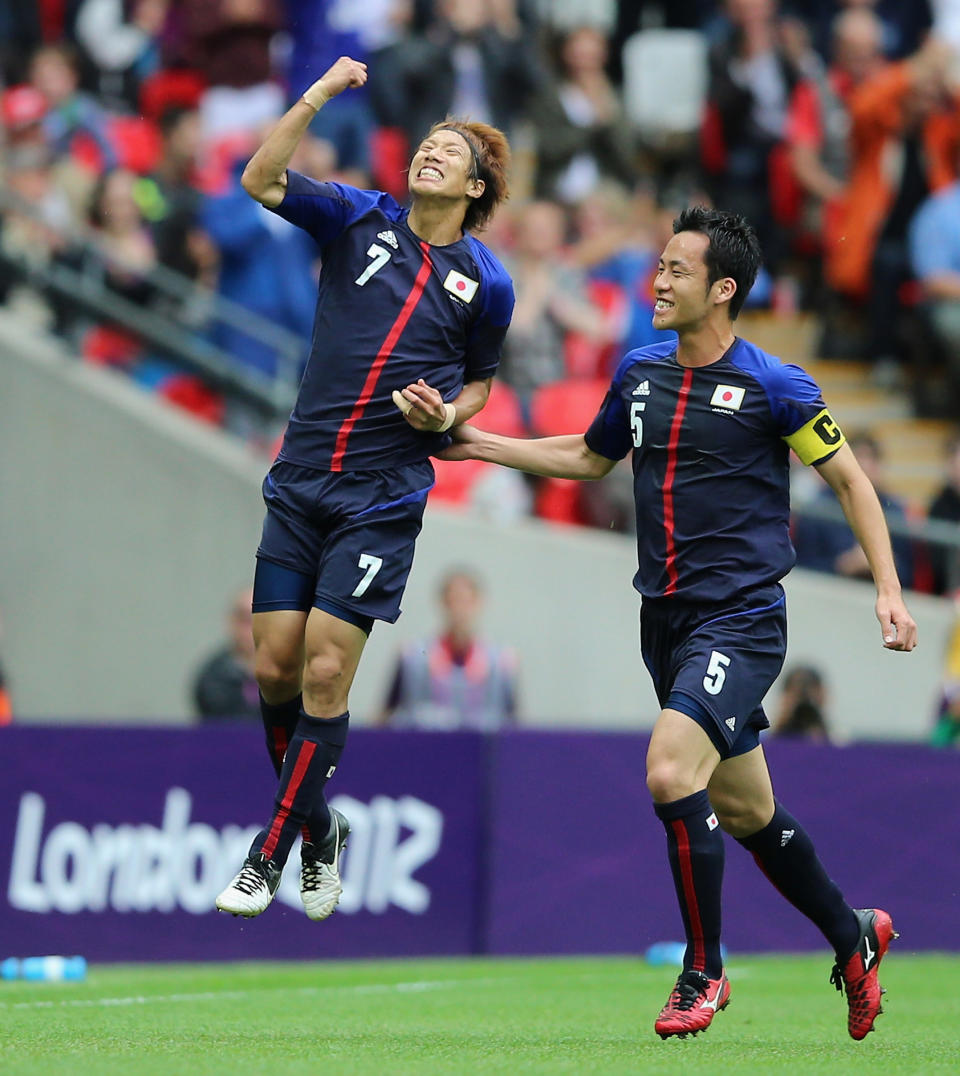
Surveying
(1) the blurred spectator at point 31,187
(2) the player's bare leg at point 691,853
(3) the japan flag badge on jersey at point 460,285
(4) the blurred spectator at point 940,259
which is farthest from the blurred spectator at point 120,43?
(2) the player's bare leg at point 691,853

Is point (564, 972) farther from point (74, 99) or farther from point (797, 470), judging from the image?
point (74, 99)

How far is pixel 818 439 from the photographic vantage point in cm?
736

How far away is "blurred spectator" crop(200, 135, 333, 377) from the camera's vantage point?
13.7 meters

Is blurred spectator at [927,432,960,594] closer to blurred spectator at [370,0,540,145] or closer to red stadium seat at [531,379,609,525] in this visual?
red stadium seat at [531,379,609,525]

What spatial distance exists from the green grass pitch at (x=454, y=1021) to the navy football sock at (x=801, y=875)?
1.31ft

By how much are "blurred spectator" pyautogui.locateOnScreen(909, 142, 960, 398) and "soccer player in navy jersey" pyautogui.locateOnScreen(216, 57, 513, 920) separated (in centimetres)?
776

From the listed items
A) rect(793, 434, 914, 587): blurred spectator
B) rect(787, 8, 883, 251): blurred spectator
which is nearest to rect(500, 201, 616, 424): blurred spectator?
rect(793, 434, 914, 587): blurred spectator

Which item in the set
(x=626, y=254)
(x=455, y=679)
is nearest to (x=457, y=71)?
(x=626, y=254)

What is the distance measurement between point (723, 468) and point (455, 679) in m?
5.43

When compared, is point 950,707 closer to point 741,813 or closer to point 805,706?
point 805,706

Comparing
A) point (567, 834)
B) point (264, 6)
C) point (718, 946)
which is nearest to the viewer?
point (718, 946)

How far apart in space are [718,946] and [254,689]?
532cm

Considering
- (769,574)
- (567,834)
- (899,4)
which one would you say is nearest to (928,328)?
(899,4)

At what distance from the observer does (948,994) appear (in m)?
9.97
